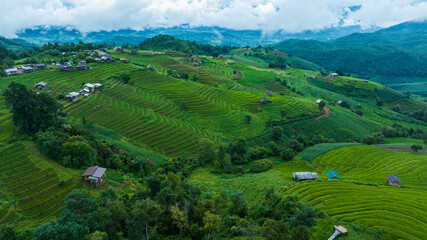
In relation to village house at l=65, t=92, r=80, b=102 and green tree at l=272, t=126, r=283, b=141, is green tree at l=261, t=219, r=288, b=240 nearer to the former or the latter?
green tree at l=272, t=126, r=283, b=141

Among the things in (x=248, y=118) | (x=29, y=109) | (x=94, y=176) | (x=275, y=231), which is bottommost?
(x=248, y=118)

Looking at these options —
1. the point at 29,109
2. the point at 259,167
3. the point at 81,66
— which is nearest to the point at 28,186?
the point at 29,109

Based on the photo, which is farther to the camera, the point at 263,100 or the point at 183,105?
the point at 263,100

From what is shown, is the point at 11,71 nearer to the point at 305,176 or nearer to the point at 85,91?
the point at 85,91

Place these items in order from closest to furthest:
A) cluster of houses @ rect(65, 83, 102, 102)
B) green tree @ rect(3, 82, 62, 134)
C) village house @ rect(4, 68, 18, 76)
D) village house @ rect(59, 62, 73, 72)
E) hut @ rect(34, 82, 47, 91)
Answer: green tree @ rect(3, 82, 62, 134) → cluster of houses @ rect(65, 83, 102, 102) → hut @ rect(34, 82, 47, 91) → village house @ rect(4, 68, 18, 76) → village house @ rect(59, 62, 73, 72)

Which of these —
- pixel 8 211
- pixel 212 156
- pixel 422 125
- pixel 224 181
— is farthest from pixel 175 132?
pixel 422 125

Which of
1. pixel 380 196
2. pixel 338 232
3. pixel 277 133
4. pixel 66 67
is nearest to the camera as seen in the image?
pixel 338 232

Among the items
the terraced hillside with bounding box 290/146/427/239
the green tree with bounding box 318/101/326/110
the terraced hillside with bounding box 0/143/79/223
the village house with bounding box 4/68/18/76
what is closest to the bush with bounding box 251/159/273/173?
the terraced hillside with bounding box 290/146/427/239
